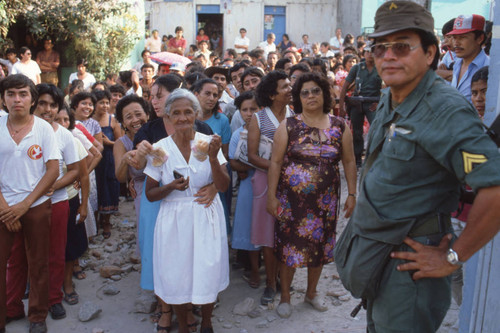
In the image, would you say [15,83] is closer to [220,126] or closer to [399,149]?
[220,126]

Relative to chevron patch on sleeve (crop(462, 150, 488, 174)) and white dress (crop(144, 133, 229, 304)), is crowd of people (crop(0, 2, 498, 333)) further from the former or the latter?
chevron patch on sleeve (crop(462, 150, 488, 174))

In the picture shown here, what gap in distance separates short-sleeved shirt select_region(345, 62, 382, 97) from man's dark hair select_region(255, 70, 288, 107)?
3.84 m

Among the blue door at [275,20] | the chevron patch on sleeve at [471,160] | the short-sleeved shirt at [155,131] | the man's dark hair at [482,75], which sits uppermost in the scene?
the blue door at [275,20]

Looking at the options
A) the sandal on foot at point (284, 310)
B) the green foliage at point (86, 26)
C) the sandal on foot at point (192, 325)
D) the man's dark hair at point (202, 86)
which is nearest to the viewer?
the sandal on foot at point (192, 325)

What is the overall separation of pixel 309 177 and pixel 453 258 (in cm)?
216

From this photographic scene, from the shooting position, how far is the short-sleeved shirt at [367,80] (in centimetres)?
794

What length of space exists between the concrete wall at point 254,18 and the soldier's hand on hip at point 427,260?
21271mm

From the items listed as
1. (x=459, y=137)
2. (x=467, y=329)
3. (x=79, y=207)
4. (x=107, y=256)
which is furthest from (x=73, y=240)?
(x=459, y=137)

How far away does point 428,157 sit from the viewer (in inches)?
75.3

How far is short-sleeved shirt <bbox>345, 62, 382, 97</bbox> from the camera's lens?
313 inches

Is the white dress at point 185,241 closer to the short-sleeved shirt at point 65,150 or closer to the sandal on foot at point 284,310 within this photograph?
the sandal on foot at point 284,310

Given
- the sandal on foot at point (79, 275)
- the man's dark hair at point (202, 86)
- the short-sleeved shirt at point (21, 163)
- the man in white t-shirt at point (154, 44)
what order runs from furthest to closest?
the man in white t-shirt at point (154, 44) → the sandal on foot at point (79, 275) → the man's dark hair at point (202, 86) → the short-sleeved shirt at point (21, 163)

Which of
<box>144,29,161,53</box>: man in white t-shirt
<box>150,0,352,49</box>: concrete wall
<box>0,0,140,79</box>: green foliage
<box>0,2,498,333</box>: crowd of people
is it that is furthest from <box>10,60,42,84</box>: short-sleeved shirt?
<box>150,0,352,49</box>: concrete wall

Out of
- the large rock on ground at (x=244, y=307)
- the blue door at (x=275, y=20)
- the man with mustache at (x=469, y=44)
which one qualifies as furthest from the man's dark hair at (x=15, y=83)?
the blue door at (x=275, y=20)
